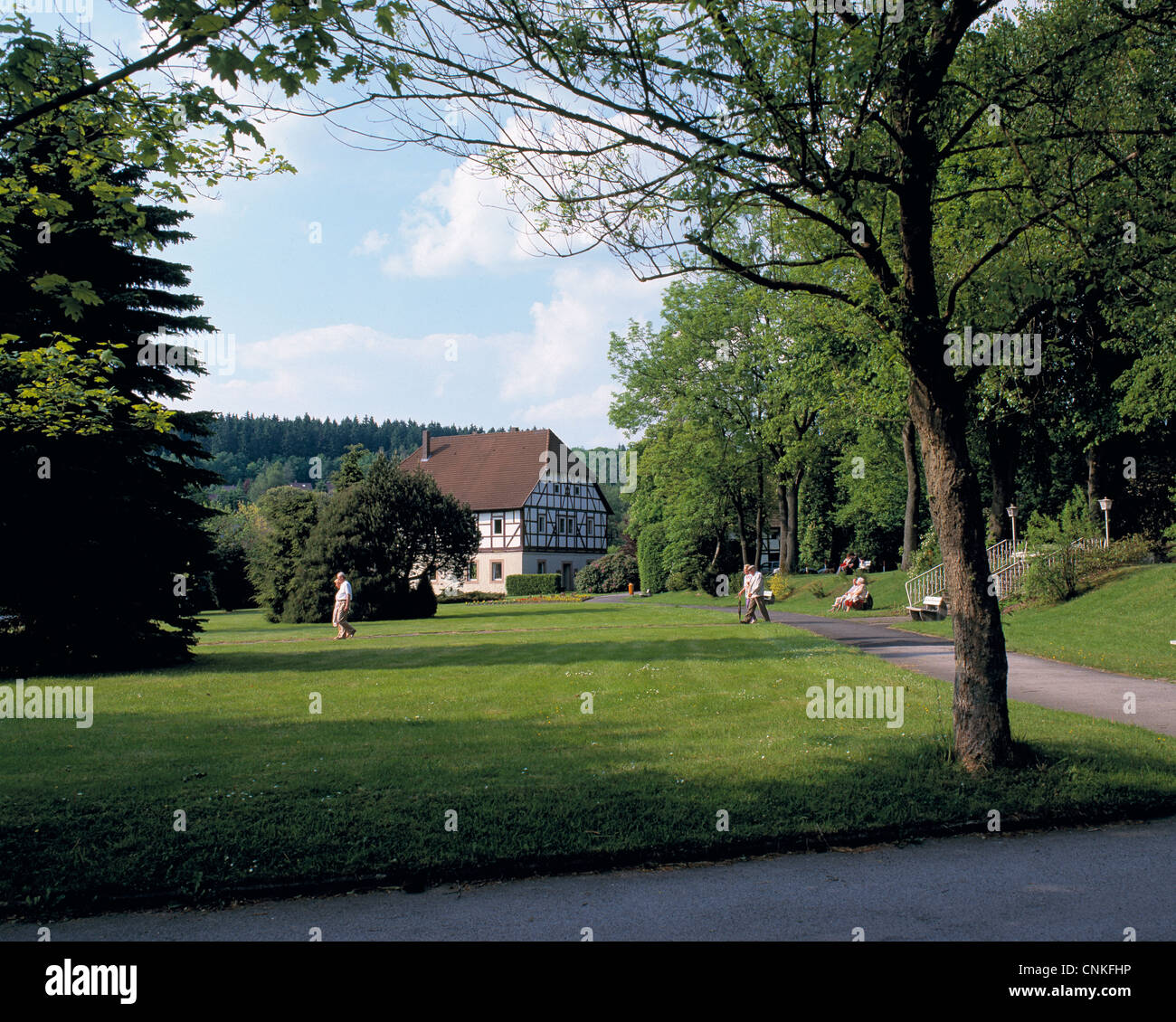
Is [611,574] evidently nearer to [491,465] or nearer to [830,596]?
[491,465]

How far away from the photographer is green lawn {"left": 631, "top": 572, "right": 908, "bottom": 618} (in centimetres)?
3148

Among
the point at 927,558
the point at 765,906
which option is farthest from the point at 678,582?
the point at 765,906

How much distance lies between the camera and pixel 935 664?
589 inches

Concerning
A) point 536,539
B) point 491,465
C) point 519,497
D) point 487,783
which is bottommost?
point 487,783

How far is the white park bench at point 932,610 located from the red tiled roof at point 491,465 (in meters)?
46.9

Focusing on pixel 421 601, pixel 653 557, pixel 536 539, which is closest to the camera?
pixel 421 601

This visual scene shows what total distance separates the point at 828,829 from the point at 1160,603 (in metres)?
17.3

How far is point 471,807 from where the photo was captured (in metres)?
6.43

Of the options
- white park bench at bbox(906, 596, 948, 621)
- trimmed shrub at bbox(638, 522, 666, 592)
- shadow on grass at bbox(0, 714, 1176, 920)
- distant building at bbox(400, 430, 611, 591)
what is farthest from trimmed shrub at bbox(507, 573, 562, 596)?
shadow on grass at bbox(0, 714, 1176, 920)

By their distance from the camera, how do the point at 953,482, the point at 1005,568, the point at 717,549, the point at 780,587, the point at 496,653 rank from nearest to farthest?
the point at 953,482, the point at 496,653, the point at 1005,568, the point at 780,587, the point at 717,549

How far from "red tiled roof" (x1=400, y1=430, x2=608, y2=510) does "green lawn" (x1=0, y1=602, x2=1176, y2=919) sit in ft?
191

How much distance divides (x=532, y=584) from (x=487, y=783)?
2279 inches
